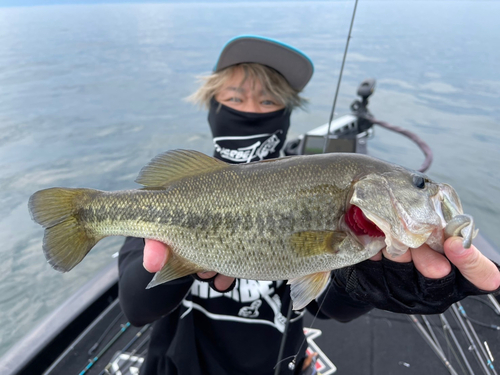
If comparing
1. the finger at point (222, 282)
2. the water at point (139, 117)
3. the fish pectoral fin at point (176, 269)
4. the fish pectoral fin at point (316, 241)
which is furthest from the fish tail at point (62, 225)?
the water at point (139, 117)

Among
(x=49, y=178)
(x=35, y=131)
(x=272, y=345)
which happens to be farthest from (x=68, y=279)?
(x=35, y=131)

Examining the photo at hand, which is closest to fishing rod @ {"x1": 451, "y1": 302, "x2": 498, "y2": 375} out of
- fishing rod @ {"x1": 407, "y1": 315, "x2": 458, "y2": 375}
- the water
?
fishing rod @ {"x1": 407, "y1": 315, "x2": 458, "y2": 375}

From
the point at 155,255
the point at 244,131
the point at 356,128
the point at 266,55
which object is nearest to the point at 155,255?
the point at 155,255

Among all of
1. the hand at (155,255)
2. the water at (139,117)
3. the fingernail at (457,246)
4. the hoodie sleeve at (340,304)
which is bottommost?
the water at (139,117)

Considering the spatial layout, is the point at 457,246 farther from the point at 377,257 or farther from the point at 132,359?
the point at 132,359

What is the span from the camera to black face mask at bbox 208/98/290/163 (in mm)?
2752

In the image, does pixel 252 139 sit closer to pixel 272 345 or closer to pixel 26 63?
pixel 272 345

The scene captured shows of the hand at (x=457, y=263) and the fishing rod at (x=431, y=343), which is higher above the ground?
the hand at (x=457, y=263)

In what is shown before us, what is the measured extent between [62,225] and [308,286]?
4.43ft

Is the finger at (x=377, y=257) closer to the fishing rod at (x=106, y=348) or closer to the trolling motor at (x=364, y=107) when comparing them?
the fishing rod at (x=106, y=348)

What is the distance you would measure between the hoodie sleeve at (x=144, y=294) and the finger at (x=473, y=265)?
4.95ft

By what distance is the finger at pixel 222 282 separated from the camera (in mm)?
2016

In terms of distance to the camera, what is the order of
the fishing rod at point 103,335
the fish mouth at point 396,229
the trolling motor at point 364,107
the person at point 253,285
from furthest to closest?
the trolling motor at point 364,107, the fishing rod at point 103,335, the person at point 253,285, the fish mouth at point 396,229

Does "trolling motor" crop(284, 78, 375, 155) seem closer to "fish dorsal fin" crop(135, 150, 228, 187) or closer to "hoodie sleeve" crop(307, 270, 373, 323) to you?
"hoodie sleeve" crop(307, 270, 373, 323)
